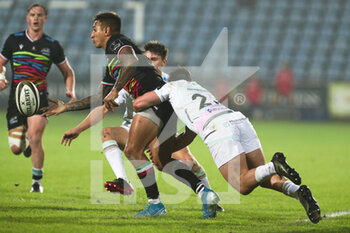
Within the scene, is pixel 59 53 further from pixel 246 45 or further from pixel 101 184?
pixel 246 45

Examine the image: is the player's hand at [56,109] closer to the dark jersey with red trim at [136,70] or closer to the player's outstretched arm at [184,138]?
the dark jersey with red trim at [136,70]

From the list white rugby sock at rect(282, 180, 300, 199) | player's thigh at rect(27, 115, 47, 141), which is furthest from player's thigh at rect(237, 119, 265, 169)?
player's thigh at rect(27, 115, 47, 141)

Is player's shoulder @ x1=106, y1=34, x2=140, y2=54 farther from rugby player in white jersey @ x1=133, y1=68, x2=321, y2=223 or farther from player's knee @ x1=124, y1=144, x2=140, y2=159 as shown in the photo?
player's knee @ x1=124, y1=144, x2=140, y2=159

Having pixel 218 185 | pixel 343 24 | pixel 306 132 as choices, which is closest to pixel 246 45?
pixel 343 24

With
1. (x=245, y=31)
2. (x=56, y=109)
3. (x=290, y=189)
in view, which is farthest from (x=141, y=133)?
(x=245, y=31)

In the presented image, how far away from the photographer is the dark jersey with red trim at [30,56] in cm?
807

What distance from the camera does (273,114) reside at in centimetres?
2431

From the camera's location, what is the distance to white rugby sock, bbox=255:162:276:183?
5.16 meters

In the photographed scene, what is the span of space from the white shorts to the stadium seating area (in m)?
22.4

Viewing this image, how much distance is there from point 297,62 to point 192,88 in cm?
2374

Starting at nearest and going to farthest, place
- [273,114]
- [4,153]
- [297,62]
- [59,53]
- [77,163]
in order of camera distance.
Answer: [59,53], [77,163], [4,153], [273,114], [297,62]

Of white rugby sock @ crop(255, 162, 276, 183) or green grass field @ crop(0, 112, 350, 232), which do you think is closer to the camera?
white rugby sock @ crop(255, 162, 276, 183)

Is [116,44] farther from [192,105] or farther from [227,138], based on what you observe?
[227,138]

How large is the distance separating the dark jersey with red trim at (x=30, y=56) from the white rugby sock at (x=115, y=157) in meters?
1.77
